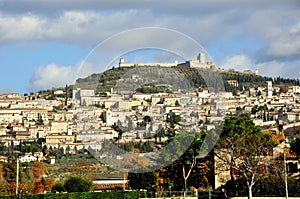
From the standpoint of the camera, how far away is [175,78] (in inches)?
1510

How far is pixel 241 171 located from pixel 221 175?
391 cm

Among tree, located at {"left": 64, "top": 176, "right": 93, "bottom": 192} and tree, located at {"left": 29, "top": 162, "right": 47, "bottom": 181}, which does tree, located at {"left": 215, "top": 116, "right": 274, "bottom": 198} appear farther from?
tree, located at {"left": 29, "top": 162, "right": 47, "bottom": 181}

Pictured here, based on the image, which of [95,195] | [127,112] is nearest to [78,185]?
[95,195]

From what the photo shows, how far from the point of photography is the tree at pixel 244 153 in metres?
27.8

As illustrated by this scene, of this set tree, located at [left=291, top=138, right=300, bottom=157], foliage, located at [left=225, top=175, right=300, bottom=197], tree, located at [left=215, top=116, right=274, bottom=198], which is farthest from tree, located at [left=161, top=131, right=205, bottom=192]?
tree, located at [left=291, top=138, right=300, bottom=157]

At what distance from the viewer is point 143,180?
33.4 metres

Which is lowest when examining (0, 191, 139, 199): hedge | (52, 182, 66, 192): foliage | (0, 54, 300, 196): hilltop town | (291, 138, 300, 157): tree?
(0, 191, 139, 199): hedge

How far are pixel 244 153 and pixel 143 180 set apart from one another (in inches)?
250

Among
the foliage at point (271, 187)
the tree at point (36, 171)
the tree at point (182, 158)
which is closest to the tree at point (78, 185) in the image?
the tree at point (182, 158)

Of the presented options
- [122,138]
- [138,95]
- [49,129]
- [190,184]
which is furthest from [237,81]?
[190,184]

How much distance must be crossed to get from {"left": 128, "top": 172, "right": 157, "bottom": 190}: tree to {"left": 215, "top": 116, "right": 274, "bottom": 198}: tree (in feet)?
11.1

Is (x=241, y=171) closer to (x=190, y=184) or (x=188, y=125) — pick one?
(x=190, y=184)

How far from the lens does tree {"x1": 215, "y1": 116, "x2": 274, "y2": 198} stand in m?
27.8

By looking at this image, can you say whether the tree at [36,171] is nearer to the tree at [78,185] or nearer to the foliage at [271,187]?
the tree at [78,185]
